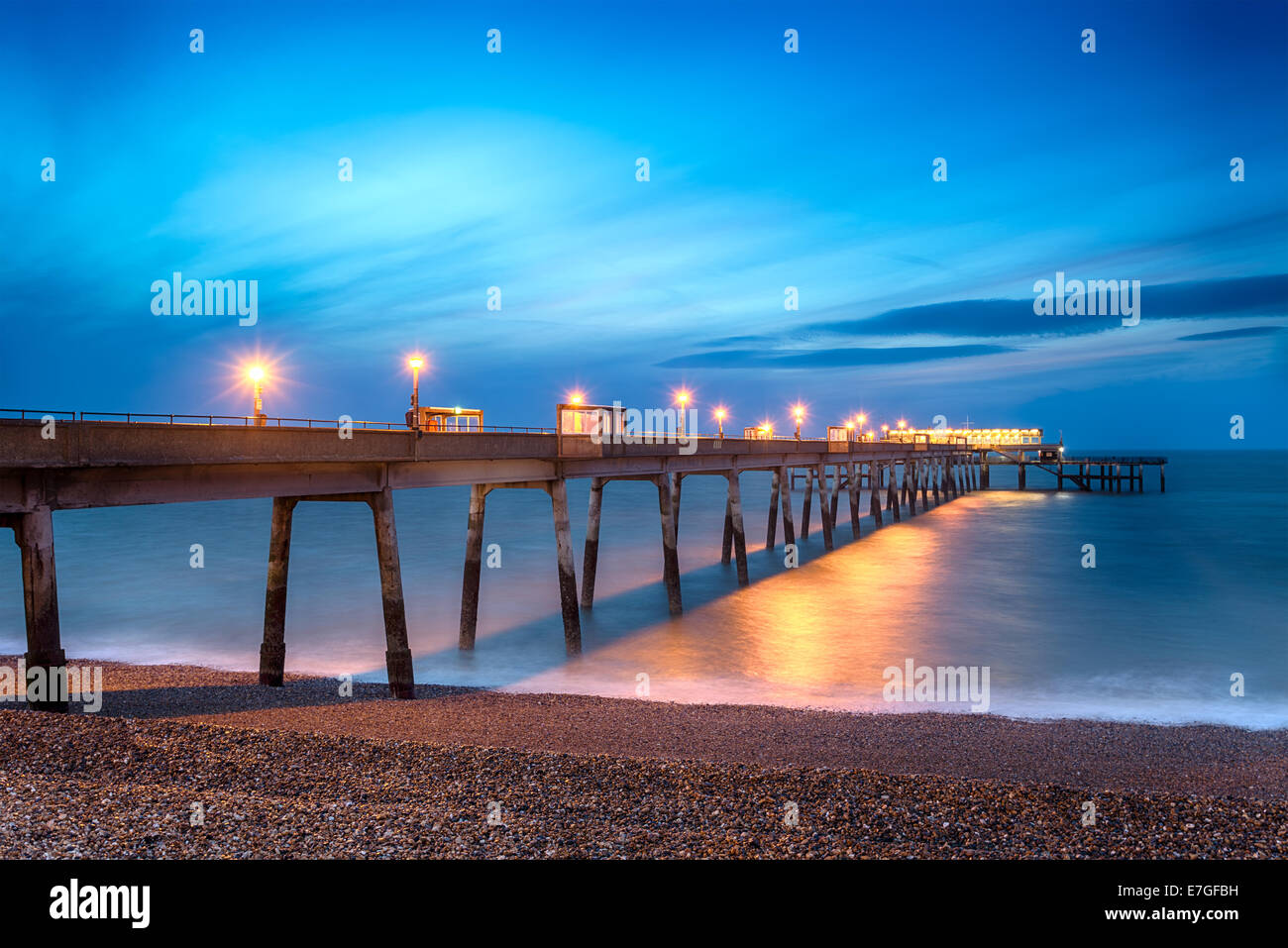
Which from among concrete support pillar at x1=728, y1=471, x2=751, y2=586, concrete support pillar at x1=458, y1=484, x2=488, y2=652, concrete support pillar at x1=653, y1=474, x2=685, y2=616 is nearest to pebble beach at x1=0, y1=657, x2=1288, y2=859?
concrete support pillar at x1=458, y1=484, x2=488, y2=652

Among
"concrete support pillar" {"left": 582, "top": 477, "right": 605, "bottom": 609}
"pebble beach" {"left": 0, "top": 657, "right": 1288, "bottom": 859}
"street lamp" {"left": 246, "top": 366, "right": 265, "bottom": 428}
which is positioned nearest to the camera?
"pebble beach" {"left": 0, "top": 657, "right": 1288, "bottom": 859}

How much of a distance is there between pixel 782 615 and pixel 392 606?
1429cm

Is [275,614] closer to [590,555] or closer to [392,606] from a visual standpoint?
[392,606]

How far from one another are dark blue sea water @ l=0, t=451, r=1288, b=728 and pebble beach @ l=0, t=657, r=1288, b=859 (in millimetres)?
5195

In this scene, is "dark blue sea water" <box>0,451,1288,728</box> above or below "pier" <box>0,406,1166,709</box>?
below

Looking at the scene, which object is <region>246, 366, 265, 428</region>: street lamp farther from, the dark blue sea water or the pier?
the dark blue sea water

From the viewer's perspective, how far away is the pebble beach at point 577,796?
6.52 metres

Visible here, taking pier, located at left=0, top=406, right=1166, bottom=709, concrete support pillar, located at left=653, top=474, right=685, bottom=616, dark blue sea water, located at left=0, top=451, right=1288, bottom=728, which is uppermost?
pier, located at left=0, top=406, right=1166, bottom=709

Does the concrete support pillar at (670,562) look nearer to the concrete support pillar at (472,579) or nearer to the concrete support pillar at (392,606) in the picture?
the concrete support pillar at (472,579)

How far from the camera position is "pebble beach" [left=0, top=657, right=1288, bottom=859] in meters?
6.52

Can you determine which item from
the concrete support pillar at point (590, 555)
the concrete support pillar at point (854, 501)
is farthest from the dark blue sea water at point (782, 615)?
the concrete support pillar at point (854, 501)

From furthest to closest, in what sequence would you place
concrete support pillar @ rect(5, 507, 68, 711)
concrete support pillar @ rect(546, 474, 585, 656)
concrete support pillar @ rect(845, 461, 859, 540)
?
concrete support pillar @ rect(845, 461, 859, 540) → concrete support pillar @ rect(546, 474, 585, 656) → concrete support pillar @ rect(5, 507, 68, 711)
